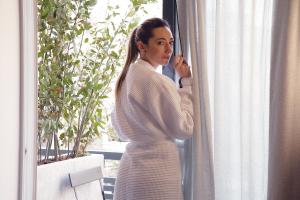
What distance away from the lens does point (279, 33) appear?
4.75 ft

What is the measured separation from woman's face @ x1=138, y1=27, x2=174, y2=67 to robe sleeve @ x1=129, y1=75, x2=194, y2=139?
0.44 ft

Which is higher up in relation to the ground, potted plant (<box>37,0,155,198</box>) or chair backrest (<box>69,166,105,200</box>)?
potted plant (<box>37,0,155,198</box>)

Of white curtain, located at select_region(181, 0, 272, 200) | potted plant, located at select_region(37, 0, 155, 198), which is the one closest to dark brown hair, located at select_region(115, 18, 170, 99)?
white curtain, located at select_region(181, 0, 272, 200)

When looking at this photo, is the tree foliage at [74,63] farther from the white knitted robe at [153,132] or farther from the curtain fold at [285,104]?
the curtain fold at [285,104]

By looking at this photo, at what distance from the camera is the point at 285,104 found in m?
1.44

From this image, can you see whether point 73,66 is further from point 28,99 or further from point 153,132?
point 153,132

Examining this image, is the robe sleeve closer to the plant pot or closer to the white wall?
the white wall

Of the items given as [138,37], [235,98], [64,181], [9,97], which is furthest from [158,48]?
[64,181]

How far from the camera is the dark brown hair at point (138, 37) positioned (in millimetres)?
1550

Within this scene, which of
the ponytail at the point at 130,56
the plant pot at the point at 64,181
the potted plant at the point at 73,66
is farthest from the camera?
the potted plant at the point at 73,66

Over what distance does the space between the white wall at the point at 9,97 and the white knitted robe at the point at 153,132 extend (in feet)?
1.60

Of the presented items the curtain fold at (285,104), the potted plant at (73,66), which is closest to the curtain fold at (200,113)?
the curtain fold at (285,104)

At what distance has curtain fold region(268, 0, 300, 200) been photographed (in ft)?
4.71

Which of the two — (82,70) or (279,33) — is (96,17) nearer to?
(82,70)
